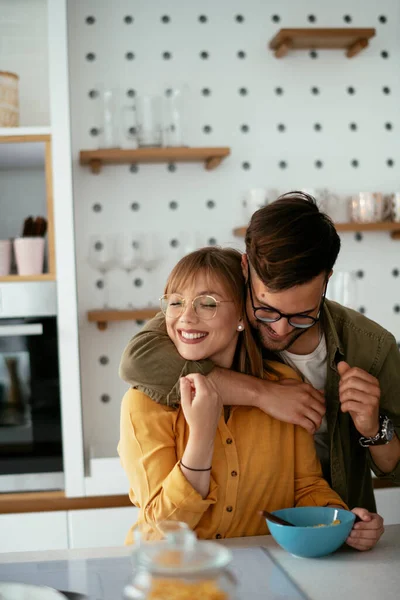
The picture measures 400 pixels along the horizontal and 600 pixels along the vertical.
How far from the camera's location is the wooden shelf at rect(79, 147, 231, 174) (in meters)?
2.80

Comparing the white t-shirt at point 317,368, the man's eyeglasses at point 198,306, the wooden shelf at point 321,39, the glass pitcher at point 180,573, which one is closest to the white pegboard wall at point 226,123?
the wooden shelf at point 321,39

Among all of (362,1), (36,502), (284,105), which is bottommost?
(36,502)

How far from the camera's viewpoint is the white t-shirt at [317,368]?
169cm

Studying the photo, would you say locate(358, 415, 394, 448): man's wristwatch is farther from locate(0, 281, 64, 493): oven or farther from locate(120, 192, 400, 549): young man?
locate(0, 281, 64, 493): oven

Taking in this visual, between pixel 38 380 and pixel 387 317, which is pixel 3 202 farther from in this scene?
pixel 387 317

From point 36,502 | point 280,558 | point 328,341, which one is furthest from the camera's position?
point 36,502

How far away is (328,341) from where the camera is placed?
5.43 ft

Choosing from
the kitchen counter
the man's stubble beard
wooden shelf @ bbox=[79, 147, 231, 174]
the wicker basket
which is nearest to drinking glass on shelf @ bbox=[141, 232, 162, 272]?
wooden shelf @ bbox=[79, 147, 231, 174]

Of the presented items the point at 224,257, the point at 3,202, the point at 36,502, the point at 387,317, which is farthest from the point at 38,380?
the point at 387,317

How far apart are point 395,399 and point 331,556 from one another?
0.49 metres

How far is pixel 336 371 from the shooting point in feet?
5.43

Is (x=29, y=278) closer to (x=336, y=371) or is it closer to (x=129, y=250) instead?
(x=129, y=250)

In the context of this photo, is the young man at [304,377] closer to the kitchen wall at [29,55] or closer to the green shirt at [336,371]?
the green shirt at [336,371]

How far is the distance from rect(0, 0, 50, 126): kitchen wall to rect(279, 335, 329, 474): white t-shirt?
159 centimetres
